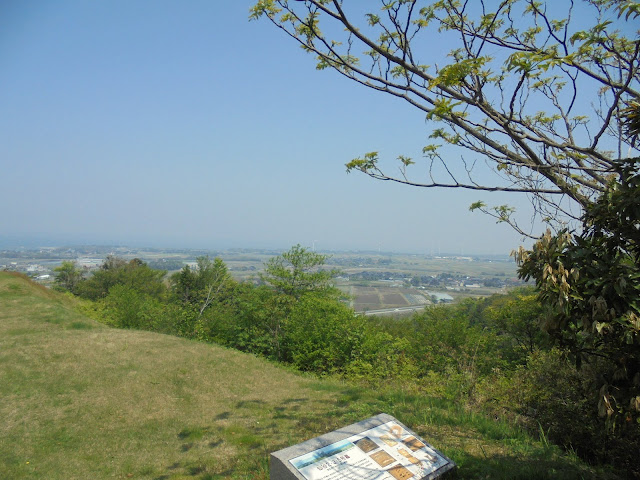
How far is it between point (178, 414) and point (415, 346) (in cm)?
1207

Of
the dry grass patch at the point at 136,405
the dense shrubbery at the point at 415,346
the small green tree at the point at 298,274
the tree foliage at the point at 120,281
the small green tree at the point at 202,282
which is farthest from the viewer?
the tree foliage at the point at 120,281

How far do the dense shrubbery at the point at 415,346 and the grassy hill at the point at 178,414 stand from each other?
105 centimetres

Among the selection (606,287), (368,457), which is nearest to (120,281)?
(368,457)

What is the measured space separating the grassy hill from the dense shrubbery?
105 centimetres

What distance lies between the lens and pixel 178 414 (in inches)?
328

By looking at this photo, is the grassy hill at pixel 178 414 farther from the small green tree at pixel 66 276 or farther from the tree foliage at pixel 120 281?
the small green tree at pixel 66 276

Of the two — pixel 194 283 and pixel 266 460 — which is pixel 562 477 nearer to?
pixel 266 460

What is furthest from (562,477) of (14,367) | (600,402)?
(14,367)

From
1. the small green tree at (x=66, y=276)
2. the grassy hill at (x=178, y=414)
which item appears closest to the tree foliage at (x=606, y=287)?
the grassy hill at (x=178, y=414)

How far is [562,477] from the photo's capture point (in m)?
4.20

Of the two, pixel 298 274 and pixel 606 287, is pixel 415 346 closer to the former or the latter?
pixel 298 274

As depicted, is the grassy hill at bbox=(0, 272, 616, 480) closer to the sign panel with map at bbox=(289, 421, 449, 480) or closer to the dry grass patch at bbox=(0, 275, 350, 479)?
the dry grass patch at bbox=(0, 275, 350, 479)

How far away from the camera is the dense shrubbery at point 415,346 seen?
6.52m

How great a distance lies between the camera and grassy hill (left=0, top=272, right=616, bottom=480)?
564cm
